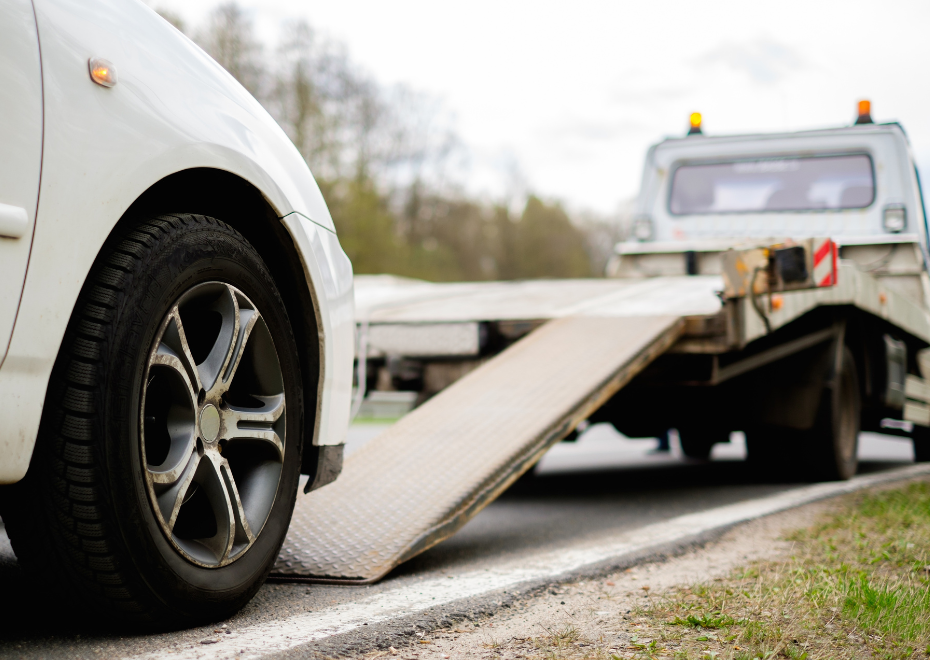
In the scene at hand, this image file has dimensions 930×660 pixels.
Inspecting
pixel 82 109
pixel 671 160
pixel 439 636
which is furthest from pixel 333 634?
pixel 671 160

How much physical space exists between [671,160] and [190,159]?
6.41 meters

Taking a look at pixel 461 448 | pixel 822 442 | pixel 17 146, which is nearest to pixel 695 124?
pixel 822 442

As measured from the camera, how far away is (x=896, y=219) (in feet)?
23.7

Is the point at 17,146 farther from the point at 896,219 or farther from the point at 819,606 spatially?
the point at 896,219

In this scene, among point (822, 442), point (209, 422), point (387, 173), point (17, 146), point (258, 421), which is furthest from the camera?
point (387, 173)

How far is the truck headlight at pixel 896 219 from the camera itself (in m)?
7.20

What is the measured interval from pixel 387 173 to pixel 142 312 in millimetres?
27662

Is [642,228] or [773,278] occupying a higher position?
[642,228]

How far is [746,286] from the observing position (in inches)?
178

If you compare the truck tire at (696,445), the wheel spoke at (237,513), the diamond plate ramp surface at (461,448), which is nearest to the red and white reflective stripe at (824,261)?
the diamond plate ramp surface at (461,448)

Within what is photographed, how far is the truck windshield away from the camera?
744 cm

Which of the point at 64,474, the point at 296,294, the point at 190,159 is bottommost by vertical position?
the point at 64,474

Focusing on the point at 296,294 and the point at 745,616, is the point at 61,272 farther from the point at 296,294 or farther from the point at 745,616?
the point at 745,616

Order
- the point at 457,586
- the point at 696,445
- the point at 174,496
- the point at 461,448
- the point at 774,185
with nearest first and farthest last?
the point at 174,496, the point at 457,586, the point at 461,448, the point at 774,185, the point at 696,445
